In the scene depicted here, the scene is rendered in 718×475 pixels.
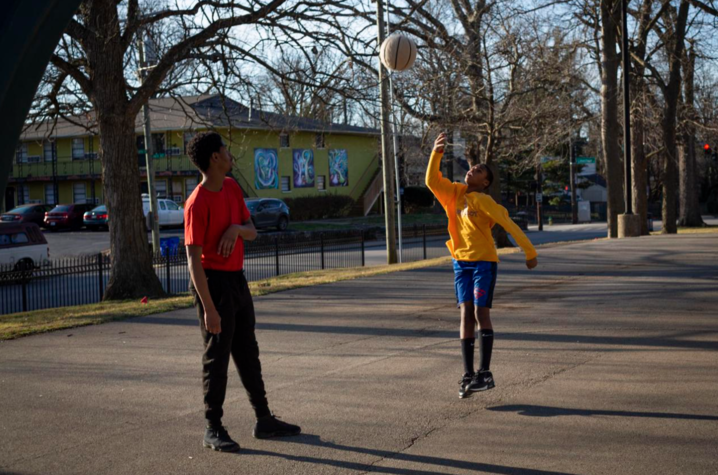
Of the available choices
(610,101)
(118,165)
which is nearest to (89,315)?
(118,165)

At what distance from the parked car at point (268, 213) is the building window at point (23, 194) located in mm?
24543

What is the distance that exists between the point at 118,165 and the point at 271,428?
10715 mm

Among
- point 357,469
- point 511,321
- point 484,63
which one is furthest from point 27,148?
point 357,469

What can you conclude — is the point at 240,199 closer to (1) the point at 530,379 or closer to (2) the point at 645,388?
(1) the point at 530,379

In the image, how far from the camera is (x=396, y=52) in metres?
14.8

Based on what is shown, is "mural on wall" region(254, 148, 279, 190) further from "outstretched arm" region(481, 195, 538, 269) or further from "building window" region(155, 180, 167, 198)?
"outstretched arm" region(481, 195, 538, 269)

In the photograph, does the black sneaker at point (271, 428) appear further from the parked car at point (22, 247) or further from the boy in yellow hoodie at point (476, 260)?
the parked car at point (22, 247)

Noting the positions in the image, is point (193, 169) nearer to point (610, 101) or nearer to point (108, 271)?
point (108, 271)

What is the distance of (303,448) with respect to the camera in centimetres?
492

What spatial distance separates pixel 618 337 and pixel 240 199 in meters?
4.77

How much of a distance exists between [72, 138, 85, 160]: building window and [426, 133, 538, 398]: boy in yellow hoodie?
52.0m

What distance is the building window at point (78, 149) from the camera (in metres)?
54.1

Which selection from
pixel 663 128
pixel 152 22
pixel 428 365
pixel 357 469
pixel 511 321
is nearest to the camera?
pixel 357 469

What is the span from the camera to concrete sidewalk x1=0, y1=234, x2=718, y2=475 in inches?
185
